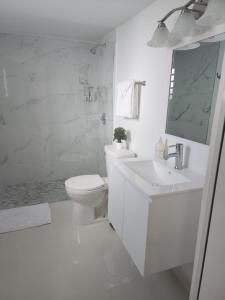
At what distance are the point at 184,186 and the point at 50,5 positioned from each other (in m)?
1.94

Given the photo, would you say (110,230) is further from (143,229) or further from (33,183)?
(33,183)

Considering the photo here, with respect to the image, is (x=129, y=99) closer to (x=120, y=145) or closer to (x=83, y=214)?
(x=120, y=145)

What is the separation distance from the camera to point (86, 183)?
226cm

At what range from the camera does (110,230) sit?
224 centimetres

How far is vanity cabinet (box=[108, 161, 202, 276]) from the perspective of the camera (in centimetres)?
122

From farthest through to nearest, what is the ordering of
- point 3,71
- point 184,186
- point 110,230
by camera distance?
point 3,71 < point 110,230 < point 184,186

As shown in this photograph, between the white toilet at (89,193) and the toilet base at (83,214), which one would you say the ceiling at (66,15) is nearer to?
the white toilet at (89,193)

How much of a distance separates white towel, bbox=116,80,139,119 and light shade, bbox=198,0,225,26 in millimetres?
968

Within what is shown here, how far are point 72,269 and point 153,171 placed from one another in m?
1.06

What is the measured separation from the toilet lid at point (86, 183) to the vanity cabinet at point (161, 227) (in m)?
0.79

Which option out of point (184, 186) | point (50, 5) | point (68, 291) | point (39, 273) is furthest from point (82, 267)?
point (50, 5)

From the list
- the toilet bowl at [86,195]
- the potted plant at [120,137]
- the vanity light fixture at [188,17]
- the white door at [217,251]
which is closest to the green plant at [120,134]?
the potted plant at [120,137]

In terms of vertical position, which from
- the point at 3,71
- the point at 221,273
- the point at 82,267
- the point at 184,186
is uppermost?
the point at 3,71

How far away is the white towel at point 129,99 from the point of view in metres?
2.09
